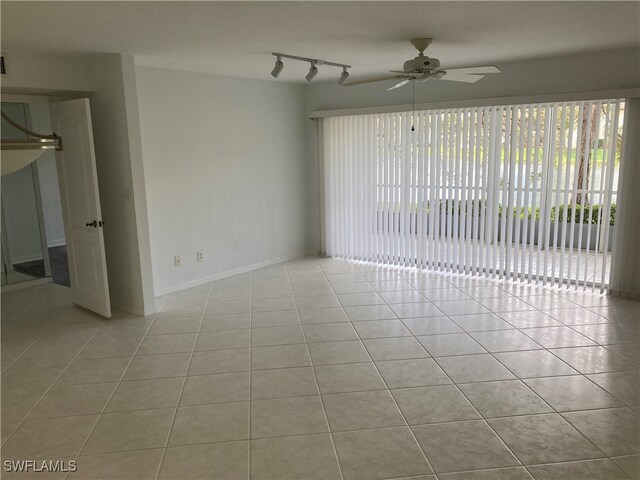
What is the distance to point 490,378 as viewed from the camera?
3295mm

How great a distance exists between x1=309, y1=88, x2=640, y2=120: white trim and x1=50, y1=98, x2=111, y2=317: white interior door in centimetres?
328

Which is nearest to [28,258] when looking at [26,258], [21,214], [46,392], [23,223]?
[26,258]

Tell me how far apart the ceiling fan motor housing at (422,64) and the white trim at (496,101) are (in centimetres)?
196

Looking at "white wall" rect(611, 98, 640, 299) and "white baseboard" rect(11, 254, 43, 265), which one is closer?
"white wall" rect(611, 98, 640, 299)

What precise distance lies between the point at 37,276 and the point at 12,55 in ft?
9.93

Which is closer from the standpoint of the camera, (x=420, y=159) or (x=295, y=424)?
(x=295, y=424)

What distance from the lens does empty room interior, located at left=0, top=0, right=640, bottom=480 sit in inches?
107

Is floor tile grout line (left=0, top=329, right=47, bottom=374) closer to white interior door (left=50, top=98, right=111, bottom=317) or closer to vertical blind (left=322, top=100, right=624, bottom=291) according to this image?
white interior door (left=50, top=98, right=111, bottom=317)

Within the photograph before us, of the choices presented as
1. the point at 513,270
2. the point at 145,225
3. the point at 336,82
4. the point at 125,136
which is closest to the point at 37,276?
the point at 145,225

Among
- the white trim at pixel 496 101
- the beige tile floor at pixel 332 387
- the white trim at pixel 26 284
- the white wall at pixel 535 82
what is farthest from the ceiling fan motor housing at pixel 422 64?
the white trim at pixel 26 284

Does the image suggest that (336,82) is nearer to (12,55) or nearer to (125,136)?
(125,136)

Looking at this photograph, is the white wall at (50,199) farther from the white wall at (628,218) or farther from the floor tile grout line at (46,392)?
the white wall at (628,218)

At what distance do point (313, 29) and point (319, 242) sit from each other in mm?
4142
